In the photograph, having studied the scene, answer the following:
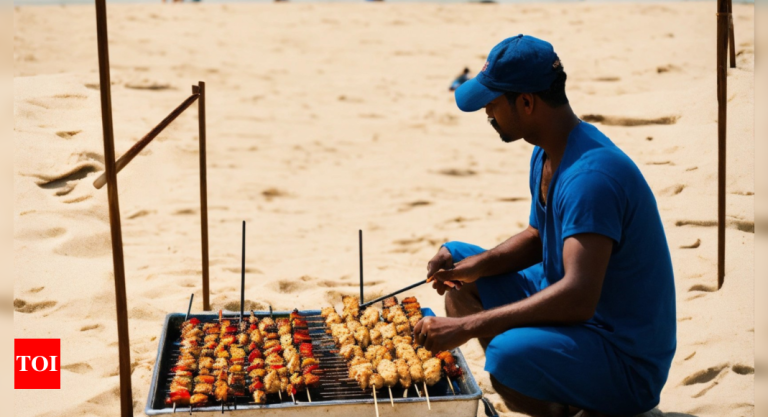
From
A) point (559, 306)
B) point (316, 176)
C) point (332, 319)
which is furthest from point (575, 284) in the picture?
point (316, 176)

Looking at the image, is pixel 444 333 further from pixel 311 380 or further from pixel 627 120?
pixel 627 120

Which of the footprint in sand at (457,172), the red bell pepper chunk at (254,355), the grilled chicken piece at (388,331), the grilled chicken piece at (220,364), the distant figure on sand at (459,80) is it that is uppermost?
the distant figure on sand at (459,80)

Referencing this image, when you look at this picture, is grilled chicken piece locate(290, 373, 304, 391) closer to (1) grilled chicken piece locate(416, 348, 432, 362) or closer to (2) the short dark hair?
(1) grilled chicken piece locate(416, 348, 432, 362)

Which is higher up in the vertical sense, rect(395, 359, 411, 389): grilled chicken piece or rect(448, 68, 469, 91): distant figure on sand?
rect(448, 68, 469, 91): distant figure on sand

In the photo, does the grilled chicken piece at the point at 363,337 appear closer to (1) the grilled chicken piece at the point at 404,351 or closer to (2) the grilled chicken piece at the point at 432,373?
(1) the grilled chicken piece at the point at 404,351

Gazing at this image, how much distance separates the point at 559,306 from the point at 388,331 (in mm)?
1211

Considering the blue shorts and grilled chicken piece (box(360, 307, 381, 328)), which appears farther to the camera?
grilled chicken piece (box(360, 307, 381, 328))

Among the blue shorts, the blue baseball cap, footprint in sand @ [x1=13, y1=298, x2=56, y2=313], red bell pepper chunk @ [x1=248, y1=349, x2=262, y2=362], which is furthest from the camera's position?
footprint in sand @ [x1=13, y1=298, x2=56, y2=313]

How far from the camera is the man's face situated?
3.04 metres

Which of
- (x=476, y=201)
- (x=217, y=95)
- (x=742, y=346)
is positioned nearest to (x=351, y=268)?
(x=476, y=201)

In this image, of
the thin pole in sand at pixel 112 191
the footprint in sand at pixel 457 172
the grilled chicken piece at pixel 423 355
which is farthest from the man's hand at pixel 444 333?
the footprint in sand at pixel 457 172

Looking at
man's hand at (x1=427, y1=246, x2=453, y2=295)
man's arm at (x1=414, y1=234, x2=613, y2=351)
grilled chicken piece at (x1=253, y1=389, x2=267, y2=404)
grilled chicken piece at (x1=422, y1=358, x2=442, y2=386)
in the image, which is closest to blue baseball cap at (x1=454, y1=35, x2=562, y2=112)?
man's arm at (x1=414, y1=234, x2=613, y2=351)

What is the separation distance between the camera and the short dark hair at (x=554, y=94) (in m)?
2.97

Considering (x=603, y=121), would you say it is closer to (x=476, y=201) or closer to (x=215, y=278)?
(x=476, y=201)
